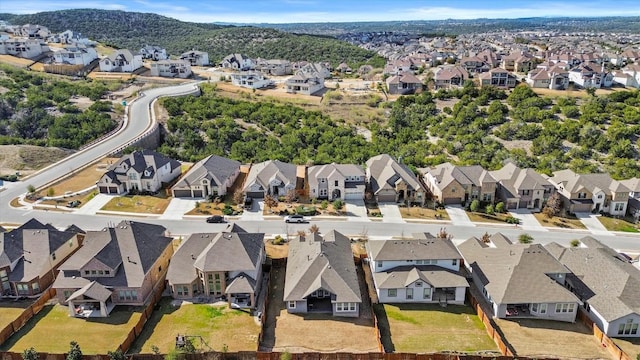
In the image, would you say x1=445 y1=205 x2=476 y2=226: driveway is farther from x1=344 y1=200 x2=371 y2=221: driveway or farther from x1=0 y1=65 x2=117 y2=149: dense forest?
x1=0 y1=65 x2=117 y2=149: dense forest

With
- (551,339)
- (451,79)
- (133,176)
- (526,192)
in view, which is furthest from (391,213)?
(451,79)

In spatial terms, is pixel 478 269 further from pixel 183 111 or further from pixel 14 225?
pixel 183 111

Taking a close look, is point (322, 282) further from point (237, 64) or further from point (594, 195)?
point (237, 64)

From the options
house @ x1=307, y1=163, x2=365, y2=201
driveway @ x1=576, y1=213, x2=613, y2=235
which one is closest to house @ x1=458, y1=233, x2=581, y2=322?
driveway @ x1=576, y1=213, x2=613, y2=235

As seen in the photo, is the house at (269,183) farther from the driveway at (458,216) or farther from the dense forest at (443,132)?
the driveway at (458,216)

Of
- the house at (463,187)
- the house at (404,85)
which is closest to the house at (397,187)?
the house at (463,187)

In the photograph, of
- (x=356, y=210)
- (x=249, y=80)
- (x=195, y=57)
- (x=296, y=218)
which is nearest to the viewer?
(x=296, y=218)
